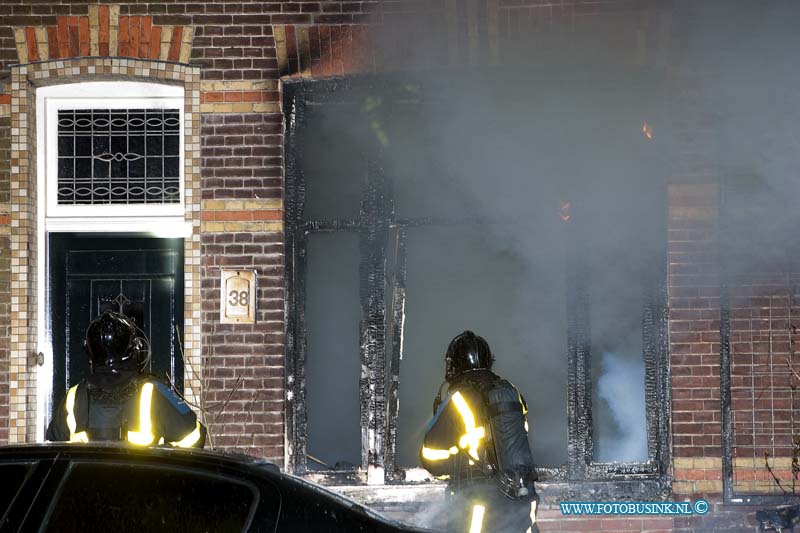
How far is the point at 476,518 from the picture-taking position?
545cm

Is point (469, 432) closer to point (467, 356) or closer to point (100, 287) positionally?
point (467, 356)

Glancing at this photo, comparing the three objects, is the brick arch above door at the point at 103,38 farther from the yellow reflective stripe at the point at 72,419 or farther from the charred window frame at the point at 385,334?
the yellow reflective stripe at the point at 72,419

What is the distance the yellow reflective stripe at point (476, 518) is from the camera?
5415mm

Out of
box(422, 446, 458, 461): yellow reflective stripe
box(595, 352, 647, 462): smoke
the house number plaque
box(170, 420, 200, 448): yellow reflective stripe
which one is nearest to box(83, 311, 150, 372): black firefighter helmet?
box(170, 420, 200, 448): yellow reflective stripe

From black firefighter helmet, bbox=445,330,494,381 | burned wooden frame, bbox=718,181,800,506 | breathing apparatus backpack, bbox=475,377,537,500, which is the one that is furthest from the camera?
burned wooden frame, bbox=718,181,800,506

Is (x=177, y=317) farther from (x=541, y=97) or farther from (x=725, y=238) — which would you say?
(x=725, y=238)

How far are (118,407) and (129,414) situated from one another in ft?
0.21

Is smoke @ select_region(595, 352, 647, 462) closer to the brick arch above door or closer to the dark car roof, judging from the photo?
the brick arch above door

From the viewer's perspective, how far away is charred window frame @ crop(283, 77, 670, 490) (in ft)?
27.0

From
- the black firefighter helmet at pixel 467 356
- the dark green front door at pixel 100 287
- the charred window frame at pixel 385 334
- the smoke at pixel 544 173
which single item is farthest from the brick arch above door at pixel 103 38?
the black firefighter helmet at pixel 467 356

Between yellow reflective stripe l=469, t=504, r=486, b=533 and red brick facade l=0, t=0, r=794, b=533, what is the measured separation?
2.78m

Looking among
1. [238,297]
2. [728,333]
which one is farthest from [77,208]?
[728,333]

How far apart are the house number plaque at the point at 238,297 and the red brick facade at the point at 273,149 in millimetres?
57

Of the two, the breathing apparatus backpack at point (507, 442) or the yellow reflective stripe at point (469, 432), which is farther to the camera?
the yellow reflective stripe at point (469, 432)
